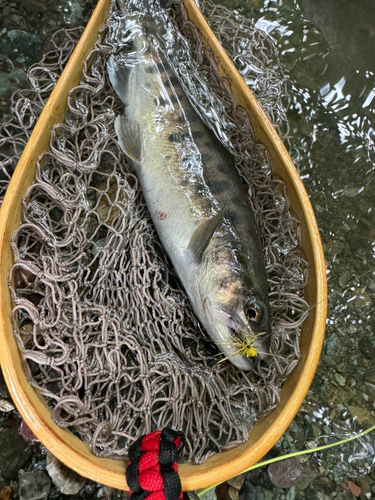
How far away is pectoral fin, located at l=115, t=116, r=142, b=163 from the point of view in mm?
2293

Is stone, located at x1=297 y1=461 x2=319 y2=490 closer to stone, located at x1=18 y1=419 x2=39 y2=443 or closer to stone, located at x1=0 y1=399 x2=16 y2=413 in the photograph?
stone, located at x1=18 y1=419 x2=39 y2=443

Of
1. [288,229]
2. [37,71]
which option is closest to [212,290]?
[288,229]

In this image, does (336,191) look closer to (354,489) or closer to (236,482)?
(354,489)

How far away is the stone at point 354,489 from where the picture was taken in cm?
249

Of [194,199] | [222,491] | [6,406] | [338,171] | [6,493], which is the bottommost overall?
[222,491]

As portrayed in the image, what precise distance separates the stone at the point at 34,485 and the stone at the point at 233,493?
1157 mm

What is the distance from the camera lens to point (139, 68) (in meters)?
2.43

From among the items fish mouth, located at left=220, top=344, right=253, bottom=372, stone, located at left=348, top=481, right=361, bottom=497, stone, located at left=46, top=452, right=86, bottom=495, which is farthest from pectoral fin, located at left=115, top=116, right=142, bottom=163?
stone, located at left=348, top=481, right=361, bottom=497

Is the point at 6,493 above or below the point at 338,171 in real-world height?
below

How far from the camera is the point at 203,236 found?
2.09 metres

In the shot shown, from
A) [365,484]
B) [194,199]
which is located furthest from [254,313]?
[365,484]

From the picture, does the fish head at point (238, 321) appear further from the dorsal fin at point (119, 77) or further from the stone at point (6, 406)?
the dorsal fin at point (119, 77)

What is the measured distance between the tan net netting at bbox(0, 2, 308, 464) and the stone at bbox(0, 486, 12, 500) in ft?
2.57

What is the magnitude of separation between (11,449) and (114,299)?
1134 millimetres
